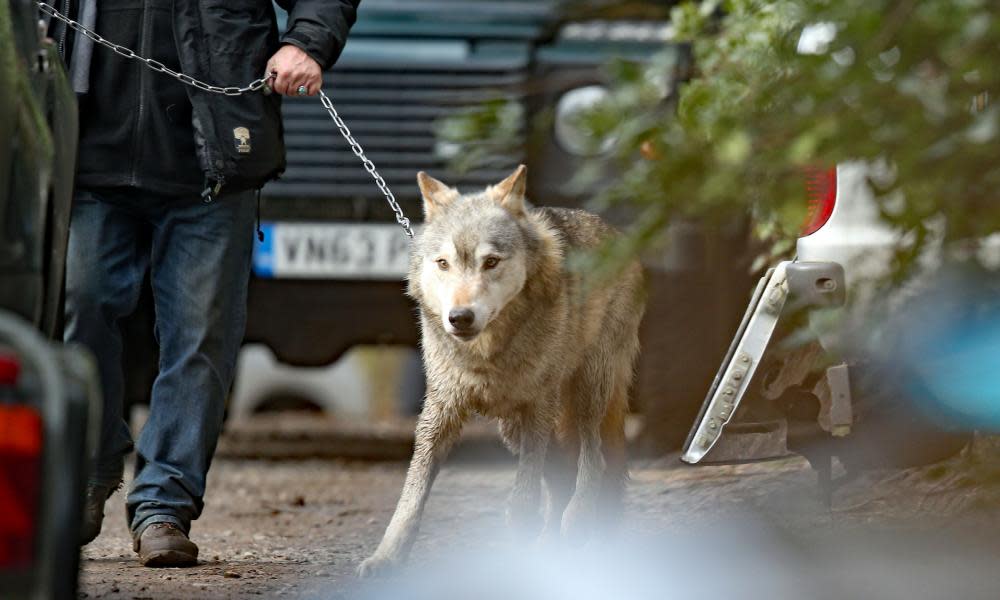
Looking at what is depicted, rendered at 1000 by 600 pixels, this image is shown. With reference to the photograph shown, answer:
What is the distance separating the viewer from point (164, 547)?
4633mm

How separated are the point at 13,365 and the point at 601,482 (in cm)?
350

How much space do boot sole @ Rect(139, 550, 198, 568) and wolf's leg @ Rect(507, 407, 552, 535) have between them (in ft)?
3.37

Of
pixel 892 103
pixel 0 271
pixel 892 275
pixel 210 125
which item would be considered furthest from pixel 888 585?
pixel 0 271

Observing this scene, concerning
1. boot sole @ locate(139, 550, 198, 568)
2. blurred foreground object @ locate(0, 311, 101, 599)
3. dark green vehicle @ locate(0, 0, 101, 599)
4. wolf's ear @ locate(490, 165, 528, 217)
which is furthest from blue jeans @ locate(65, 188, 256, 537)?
blurred foreground object @ locate(0, 311, 101, 599)

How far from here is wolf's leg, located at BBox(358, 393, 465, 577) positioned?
466 cm

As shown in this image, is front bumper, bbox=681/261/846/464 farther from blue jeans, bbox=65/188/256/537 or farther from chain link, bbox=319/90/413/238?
blue jeans, bbox=65/188/256/537

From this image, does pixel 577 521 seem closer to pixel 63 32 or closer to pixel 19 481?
pixel 63 32

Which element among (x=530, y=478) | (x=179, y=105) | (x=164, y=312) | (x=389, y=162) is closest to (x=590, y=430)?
(x=530, y=478)

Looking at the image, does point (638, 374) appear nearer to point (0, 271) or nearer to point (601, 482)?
point (601, 482)

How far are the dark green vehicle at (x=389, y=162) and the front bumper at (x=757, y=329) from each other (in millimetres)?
2144

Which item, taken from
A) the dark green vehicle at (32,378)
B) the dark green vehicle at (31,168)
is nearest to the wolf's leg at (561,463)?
the dark green vehicle at (31,168)

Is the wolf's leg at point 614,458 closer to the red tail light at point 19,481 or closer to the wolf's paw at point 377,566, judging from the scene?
the wolf's paw at point 377,566

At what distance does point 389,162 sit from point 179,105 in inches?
99.9

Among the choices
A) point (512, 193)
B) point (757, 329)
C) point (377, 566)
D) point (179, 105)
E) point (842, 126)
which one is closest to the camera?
point (842, 126)
